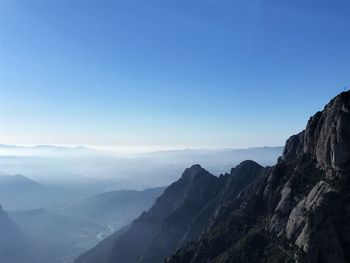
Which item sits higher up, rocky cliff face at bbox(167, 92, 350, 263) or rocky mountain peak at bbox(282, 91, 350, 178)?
rocky mountain peak at bbox(282, 91, 350, 178)

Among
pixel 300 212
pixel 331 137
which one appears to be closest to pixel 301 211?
pixel 300 212

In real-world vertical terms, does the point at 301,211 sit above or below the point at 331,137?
below

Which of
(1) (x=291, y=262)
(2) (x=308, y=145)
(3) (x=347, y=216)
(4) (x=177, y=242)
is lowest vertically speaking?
(4) (x=177, y=242)

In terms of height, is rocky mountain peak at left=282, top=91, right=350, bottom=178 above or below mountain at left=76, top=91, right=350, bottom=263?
above

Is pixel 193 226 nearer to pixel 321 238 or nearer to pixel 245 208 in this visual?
pixel 245 208

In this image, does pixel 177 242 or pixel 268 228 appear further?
pixel 177 242

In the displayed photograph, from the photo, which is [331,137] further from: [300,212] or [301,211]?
[300,212]

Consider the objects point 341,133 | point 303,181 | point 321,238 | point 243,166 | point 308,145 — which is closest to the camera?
point 321,238


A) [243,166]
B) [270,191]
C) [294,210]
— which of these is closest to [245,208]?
[270,191]

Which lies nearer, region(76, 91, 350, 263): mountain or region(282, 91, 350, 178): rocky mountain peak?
region(76, 91, 350, 263): mountain
